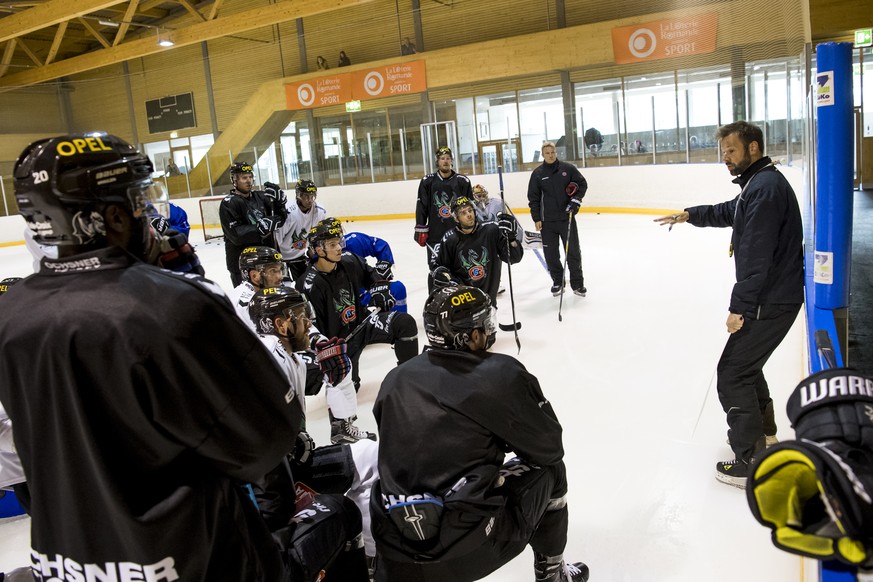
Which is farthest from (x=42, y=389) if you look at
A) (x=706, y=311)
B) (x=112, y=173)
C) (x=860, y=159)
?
(x=860, y=159)

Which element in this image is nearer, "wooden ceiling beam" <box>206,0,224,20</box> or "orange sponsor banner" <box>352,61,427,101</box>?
"wooden ceiling beam" <box>206,0,224,20</box>

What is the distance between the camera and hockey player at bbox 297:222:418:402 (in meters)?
3.96

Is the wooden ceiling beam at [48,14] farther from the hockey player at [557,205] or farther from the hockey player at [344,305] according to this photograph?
the hockey player at [344,305]

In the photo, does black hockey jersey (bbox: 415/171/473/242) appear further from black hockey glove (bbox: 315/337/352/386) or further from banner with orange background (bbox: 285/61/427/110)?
banner with orange background (bbox: 285/61/427/110)

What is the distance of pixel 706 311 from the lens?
534 cm

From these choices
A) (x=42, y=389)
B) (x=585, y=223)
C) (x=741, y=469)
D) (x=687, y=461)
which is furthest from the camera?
(x=585, y=223)

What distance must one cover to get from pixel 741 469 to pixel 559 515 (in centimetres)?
109

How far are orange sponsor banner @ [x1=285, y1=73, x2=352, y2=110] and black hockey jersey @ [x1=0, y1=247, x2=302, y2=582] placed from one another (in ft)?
54.0

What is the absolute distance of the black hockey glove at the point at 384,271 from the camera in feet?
13.9

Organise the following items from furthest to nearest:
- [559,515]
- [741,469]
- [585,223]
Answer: [585,223] → [741,469] → [559,515]

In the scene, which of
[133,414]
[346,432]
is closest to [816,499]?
[133,414]

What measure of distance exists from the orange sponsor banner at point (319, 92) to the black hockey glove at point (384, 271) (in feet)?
43.7

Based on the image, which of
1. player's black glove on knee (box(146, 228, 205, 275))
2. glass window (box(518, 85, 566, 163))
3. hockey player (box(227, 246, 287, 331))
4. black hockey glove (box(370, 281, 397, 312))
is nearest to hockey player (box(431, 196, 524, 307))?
black hockey glove (box(370, 281, 397, 312))

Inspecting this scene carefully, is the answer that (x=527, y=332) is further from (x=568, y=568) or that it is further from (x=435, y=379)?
(x=435, y=379)
